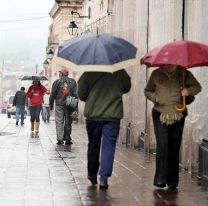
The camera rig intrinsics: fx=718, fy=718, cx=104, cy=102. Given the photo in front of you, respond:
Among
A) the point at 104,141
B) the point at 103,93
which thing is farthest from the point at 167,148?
the point at 103,93

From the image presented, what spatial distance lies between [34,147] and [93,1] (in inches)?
650

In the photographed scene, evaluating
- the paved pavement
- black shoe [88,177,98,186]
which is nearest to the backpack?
the paved pavement

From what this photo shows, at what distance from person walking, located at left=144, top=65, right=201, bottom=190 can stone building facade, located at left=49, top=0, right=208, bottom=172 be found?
0.47m

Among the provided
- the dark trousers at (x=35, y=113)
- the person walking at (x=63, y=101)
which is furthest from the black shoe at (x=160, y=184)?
the dark trousers at (x=35, y=113)

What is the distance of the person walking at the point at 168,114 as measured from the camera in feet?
30.1

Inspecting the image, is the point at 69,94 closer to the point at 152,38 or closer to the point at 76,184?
the point at 152,38

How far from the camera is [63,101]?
16.3m

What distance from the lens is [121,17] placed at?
18.4 m

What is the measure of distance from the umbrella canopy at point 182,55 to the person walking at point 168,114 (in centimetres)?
42

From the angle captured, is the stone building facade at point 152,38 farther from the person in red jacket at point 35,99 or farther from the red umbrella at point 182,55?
the person in red jacket at point 35,99

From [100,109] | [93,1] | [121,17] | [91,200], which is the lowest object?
[91,200]

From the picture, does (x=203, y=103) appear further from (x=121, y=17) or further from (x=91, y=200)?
(x=121, y=17)

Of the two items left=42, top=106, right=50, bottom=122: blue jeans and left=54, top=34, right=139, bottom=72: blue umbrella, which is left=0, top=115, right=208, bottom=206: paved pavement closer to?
left=54, top=34, right=139, bottom=72: blue umbrella

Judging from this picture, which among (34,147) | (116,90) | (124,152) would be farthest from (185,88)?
(34,147)
